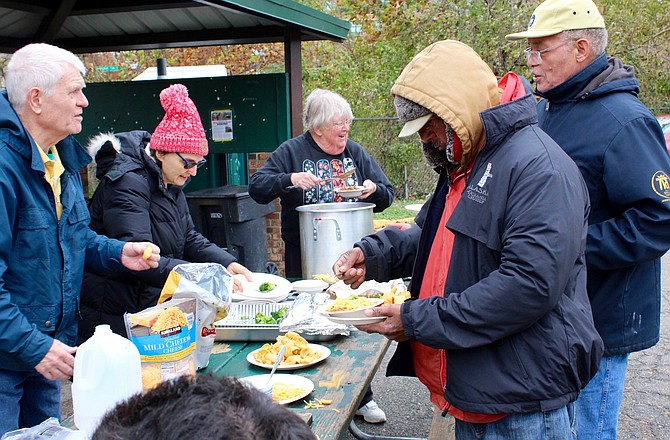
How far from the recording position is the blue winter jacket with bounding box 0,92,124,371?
6.97 feet

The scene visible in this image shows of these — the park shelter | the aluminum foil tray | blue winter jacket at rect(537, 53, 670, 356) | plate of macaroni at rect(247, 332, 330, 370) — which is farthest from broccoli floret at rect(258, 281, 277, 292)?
the park shelter

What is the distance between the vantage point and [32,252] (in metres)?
2.35

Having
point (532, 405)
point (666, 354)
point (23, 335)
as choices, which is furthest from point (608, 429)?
point (666, 354)

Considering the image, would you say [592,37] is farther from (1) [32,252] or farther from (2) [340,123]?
(1) [32,252]

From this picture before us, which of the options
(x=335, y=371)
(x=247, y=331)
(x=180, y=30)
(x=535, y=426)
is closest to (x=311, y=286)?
(x=247, y=331)

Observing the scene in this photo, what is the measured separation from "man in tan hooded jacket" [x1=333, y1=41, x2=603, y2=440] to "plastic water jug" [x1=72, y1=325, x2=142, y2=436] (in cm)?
84

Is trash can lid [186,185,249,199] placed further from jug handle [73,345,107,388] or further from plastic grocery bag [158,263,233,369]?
jug handle [73,345,107,388]

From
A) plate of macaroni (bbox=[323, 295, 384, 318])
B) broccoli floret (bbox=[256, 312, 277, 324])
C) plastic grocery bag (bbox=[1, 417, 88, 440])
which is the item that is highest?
plate of macaroni (bbox=[323, 295, 384, 318])

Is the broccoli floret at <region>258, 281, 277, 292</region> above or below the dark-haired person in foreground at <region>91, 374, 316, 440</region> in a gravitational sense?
below

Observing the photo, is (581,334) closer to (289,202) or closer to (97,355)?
(97,355)

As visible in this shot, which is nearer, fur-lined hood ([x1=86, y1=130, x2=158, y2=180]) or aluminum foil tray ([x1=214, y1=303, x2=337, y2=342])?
aluminum foil tray ([x1=214, y1=303, x2=337, y2=342])

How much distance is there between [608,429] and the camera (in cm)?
255

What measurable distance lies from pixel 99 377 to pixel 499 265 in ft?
3.83

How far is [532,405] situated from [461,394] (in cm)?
21
